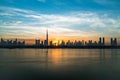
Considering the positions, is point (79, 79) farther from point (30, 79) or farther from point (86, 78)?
point (30, 79)

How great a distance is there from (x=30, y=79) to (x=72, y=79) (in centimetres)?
383

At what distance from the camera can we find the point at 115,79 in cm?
2016

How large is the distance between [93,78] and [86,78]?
2.16ft

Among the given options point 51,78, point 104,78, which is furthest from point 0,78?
point 104,78

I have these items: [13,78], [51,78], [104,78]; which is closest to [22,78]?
[13,78]

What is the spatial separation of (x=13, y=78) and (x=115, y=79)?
9495 mm

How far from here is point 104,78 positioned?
20.6 meters

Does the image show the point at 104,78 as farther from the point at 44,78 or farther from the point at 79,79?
the point at 44,78

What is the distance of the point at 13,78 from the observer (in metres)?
20.3

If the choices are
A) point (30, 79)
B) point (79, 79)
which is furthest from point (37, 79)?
point (79, 79)

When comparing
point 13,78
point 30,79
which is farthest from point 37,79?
point 13,78

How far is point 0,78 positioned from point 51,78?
472 centimetres

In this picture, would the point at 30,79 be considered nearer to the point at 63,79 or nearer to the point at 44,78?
the point at 44,78

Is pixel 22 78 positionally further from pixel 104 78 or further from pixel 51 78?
pixel 104 78
